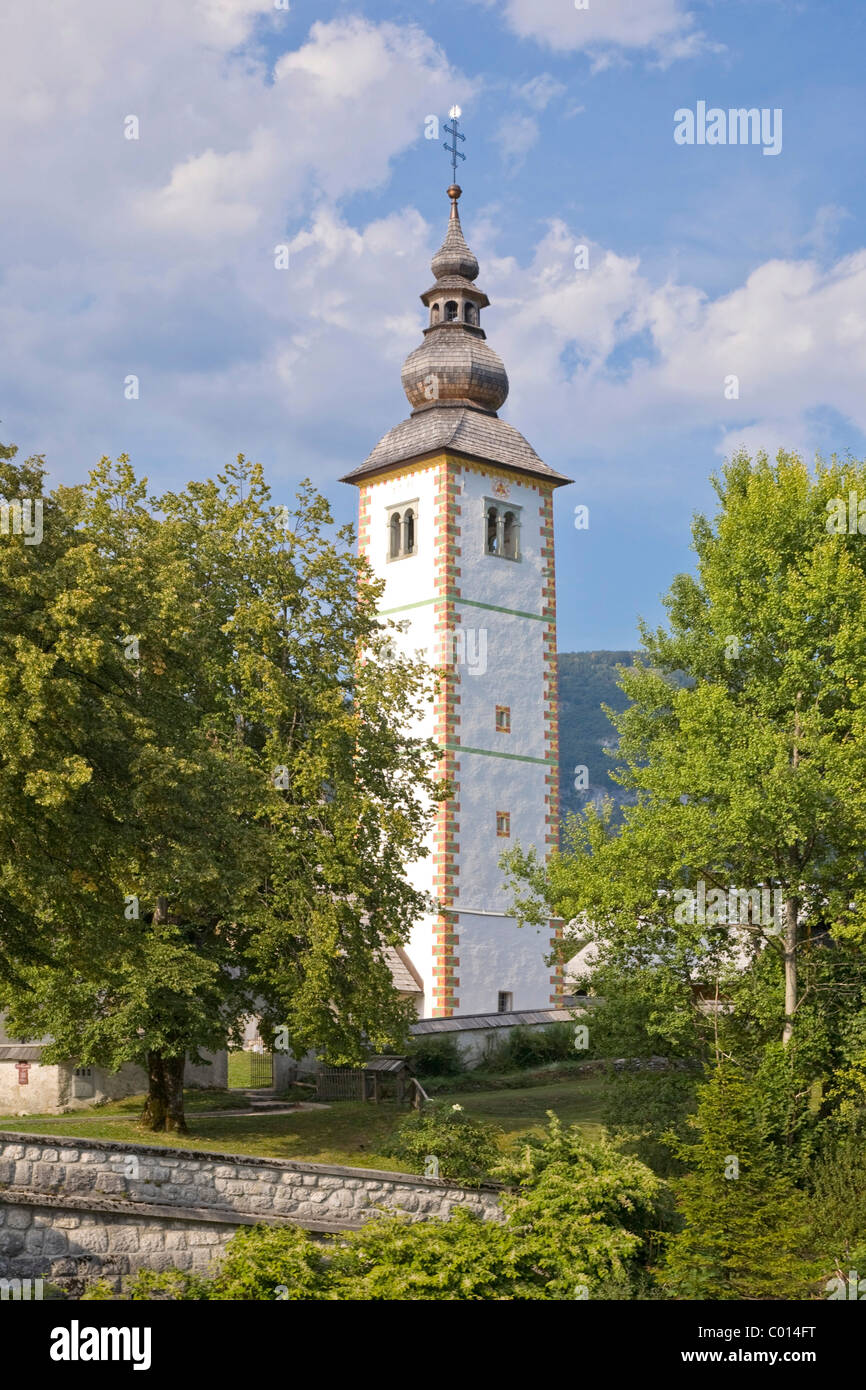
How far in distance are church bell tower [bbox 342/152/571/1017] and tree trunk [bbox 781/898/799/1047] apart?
15890 mm

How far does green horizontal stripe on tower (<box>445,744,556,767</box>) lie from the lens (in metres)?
40.7

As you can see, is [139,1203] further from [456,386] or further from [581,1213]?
[456,386]

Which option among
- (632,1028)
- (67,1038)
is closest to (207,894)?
(67,1038)

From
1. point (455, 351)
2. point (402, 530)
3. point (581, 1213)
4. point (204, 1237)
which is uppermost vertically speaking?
point (455, 351)

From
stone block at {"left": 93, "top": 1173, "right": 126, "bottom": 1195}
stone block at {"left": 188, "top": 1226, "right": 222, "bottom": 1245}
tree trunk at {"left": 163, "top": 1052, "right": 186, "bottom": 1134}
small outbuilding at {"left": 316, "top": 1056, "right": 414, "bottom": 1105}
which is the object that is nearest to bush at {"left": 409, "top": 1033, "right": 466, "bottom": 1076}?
small outbuilding at {"left": 316, "top": 1056, "right": 414, "bottom": 1105}

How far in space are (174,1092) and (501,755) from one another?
Result: 59.3 ft

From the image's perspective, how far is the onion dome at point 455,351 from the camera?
4497cm

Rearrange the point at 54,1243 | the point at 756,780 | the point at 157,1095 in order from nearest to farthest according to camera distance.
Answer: the point at 54,1243, the point at 756,780, the point at 157,1095

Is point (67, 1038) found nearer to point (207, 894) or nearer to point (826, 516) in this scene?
point (207, 894)

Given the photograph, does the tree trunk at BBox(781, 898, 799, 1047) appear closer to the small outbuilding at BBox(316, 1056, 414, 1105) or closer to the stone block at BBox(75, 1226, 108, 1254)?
the small outbuilding at BBox(316, 1056, 414, 1105)

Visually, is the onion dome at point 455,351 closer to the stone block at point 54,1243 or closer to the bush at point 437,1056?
Result: the bush at point 437,1056

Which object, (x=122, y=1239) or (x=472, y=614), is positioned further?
(x=472, y=614)

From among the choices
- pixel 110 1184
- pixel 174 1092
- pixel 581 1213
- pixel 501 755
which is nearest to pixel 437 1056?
pixel 501 755

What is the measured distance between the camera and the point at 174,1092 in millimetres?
25703
